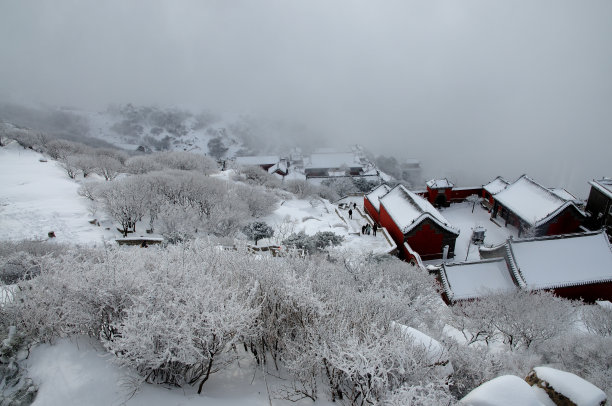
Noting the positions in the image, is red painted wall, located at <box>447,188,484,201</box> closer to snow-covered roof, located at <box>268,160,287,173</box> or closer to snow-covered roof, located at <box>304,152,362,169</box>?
snow-covered roof, located at <box>304,152,362,169</box>

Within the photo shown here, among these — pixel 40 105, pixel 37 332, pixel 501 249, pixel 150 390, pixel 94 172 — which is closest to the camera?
pixel 150 390

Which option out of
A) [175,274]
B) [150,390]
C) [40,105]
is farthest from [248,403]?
[40,105]

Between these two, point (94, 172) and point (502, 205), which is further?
point (94, 172)

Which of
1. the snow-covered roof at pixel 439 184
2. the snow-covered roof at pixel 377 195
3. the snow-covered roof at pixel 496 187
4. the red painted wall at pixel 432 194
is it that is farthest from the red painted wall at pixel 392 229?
the snow-covered roof at pixel 496 187

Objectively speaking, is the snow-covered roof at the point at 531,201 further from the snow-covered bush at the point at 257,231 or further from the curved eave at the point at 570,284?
the snow-covered bush at the point at 257,231

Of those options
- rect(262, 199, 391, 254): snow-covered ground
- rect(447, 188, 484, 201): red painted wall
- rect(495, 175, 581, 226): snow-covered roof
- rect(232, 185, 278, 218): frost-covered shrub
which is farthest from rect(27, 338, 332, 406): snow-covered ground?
rect(447, 188, 484, 201): red painted wall

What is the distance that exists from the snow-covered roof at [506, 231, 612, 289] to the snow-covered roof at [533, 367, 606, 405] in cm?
1638

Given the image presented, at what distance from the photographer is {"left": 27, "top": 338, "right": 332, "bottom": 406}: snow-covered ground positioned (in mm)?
8086

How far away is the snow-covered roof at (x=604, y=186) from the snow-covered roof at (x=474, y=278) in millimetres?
16486

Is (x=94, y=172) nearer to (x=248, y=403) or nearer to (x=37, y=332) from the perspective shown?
(x=37, y=332)

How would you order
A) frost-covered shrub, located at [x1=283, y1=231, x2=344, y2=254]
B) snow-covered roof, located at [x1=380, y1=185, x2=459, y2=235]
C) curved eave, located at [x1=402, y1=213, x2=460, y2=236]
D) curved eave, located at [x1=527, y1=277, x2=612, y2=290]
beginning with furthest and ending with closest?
snow-covered roof, located at [x1=380, y1=185, x2=459, y2=235]
curved eave, located at [x1=402, y1=213, x2=460, y2=236]
frost-covered shrub, located at [x1=283, y1=231, x2=344, y2=254]
curved eave, located at [x1=527, y1=277, x2=612, y2=290]

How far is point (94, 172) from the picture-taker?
43625 mm

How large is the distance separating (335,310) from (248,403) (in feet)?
10.6

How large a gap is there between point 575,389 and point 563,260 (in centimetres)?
1979
